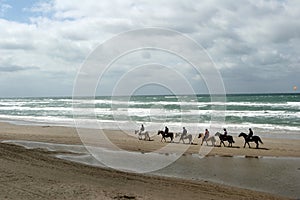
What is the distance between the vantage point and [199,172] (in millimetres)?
13258

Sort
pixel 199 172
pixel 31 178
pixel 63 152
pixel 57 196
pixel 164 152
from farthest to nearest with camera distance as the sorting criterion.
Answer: pixel 164 152 < pixel 63 152 < pixel 199 172 < pixel 31 178 < pixel 57 196

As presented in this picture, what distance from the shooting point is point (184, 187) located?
1030 centimetres

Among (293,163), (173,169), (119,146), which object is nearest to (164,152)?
(119,146)

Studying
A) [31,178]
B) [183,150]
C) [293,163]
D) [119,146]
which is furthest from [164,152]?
[31,178]

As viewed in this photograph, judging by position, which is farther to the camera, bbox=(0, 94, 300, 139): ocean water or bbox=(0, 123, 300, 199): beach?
bbox=(0, 94, 300, 139): ocean water

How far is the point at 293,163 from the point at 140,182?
837 centimetres

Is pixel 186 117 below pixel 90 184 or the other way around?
the other way around

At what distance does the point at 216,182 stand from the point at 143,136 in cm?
1505

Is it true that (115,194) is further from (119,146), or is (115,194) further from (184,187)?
(119,146)

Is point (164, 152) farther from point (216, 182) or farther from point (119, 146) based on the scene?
point (216, 182)

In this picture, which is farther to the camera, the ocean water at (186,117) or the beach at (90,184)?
the ocean water at (186,117)

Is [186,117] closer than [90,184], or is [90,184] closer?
[90,184]

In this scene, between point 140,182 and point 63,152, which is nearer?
point 140,182

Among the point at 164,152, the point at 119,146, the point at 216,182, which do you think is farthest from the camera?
the point at 119,146
